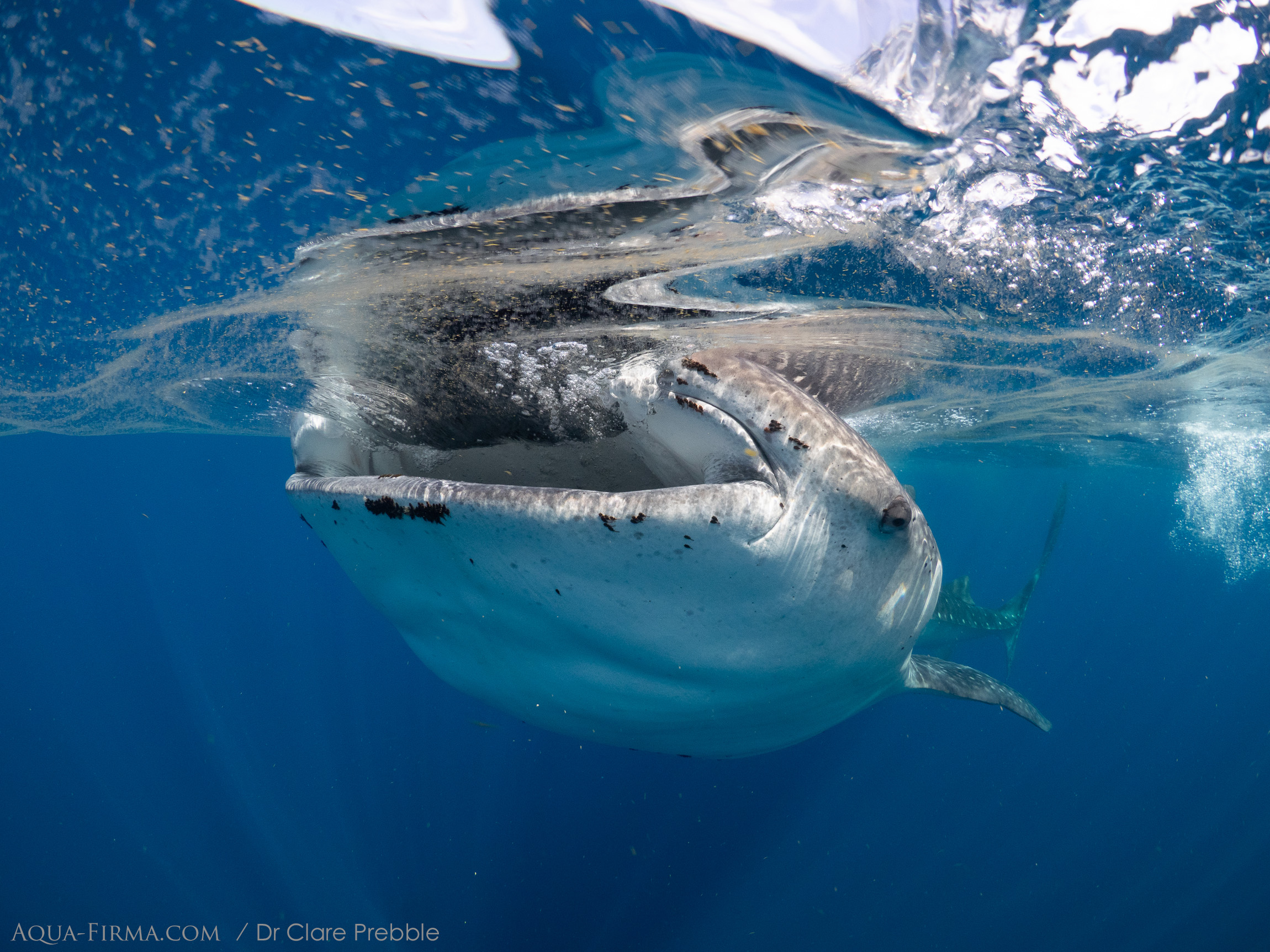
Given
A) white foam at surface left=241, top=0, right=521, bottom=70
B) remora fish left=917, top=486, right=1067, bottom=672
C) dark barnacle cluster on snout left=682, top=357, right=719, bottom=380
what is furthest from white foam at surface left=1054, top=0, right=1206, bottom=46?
remora fish left=917, top=486, right=1067, bottom=672

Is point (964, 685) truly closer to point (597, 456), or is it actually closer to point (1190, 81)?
point (597, 456)

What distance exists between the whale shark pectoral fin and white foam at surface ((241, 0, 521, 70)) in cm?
385

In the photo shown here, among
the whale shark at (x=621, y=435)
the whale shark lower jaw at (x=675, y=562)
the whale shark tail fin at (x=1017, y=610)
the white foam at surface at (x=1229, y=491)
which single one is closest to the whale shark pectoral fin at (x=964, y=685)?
the whale shark at (x=621, y=435)

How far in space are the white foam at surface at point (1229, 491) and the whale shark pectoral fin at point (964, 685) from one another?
28.9 ft

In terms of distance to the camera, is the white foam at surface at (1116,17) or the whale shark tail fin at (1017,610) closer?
the white foam at surface at (1116,17)

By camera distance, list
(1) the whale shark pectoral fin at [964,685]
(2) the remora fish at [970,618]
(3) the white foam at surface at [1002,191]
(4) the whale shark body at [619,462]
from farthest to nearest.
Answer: (2) the remora fish at [970,618], (1) the whale shark pectoral fin at [964,685], (3) the white foam at surface at [1002,191], (4) the whale shark body at [619,462]

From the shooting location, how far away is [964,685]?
15.2ft

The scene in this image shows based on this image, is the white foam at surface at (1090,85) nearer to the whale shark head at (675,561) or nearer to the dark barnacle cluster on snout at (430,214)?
the whale shark head at (675,561)

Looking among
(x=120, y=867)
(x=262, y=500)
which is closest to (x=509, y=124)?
(x=120, y=867)

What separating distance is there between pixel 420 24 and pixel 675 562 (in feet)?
5.05

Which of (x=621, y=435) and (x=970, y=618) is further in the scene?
(x=970, y=618)

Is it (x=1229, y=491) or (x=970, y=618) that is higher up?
(x=970, y=618)

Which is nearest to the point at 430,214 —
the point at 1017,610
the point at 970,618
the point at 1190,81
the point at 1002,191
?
the point at 1002,191

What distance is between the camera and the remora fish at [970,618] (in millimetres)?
7664
